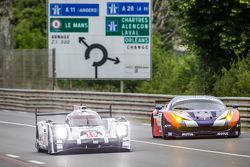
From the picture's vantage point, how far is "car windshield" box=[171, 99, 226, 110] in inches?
941

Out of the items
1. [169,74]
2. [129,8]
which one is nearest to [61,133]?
[129,8]

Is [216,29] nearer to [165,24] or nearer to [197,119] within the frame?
[197,119]

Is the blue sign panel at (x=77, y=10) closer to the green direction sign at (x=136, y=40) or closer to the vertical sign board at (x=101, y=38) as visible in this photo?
the vertical sign board at (x=101, y=38)

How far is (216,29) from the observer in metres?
38.8

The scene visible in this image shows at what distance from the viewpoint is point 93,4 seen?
4256cm

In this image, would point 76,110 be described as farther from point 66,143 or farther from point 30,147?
point 30,147

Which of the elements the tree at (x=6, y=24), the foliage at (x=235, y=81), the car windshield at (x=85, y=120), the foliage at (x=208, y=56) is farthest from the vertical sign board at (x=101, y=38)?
the car windshield at (x=85, y=120)

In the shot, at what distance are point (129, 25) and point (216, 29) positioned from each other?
492 centimetres

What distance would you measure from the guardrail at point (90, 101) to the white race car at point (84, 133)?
886cm

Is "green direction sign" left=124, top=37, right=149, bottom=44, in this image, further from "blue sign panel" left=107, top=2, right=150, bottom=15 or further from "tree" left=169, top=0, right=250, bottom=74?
"tree" left=169, top=0, right=250, bottom=74

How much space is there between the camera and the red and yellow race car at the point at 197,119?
76.3 ft

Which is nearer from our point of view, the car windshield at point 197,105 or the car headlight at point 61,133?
the car headlight at point 61,133

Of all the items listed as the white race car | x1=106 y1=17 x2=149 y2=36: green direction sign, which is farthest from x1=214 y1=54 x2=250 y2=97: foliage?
the white race car

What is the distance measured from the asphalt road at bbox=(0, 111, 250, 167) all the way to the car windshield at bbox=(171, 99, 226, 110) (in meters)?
0.84
